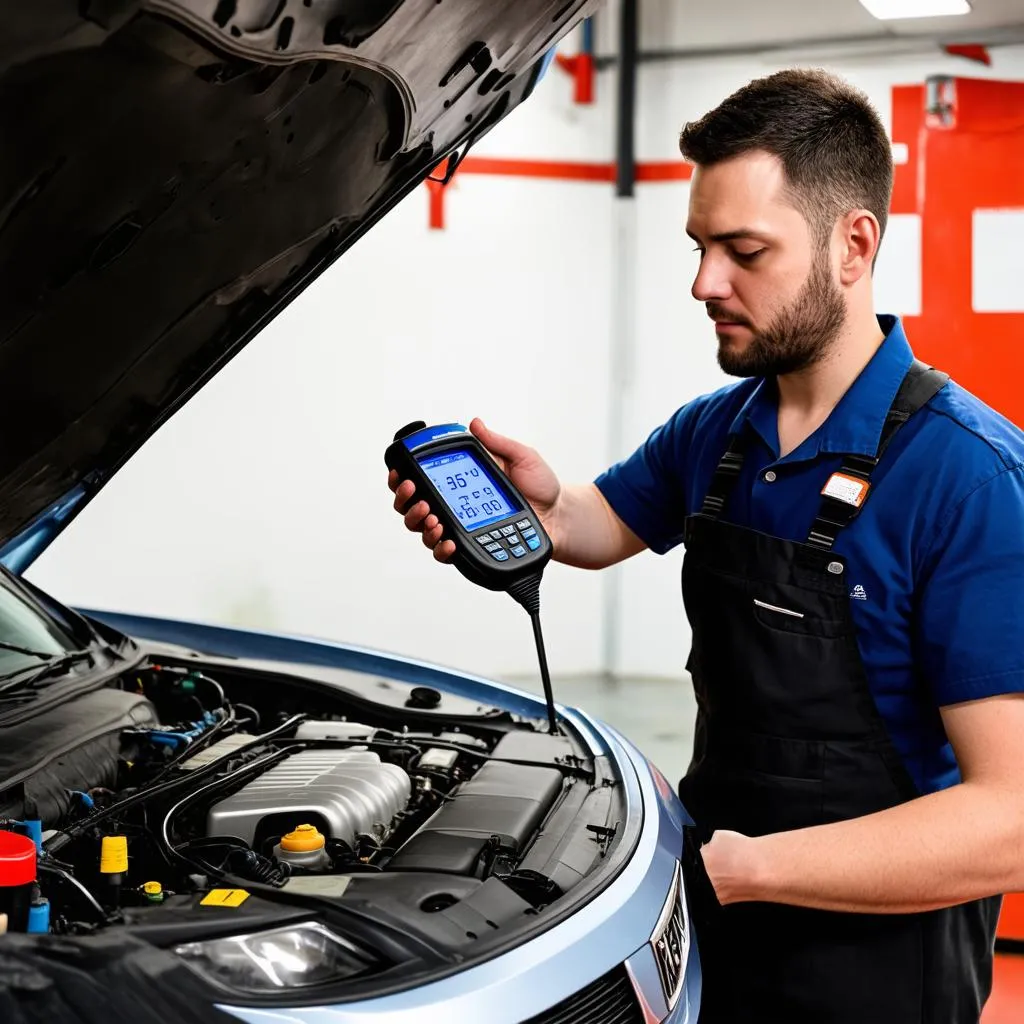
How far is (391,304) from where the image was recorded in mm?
4645

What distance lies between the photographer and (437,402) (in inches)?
188

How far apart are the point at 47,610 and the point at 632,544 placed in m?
0.98

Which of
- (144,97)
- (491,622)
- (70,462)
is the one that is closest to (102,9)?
(144,97)

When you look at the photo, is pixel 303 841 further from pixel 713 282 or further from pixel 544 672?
pixel 713 282

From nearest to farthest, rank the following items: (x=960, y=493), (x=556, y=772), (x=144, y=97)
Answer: (x=144, y=97) → (x=960, y=493) → (x=556, y=772)

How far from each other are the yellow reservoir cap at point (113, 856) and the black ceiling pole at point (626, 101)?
3964 millimetres

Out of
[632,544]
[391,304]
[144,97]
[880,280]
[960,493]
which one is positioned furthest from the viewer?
[391,304]

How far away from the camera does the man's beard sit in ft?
5.13

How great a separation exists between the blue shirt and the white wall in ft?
8.88

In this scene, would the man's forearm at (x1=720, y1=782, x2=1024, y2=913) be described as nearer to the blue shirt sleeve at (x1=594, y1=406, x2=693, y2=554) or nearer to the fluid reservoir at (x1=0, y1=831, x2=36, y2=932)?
the blue shirt sleeve at (x1=594, y1=406, x2=693, y2=554)

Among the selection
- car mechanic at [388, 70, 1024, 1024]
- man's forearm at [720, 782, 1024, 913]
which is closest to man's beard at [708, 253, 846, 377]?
car mechanic at [388, 70, 1024, 1024]

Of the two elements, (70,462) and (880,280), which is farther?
(880,280)

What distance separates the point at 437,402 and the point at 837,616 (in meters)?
3.34

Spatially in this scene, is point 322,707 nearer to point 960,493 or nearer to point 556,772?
point 556,772
